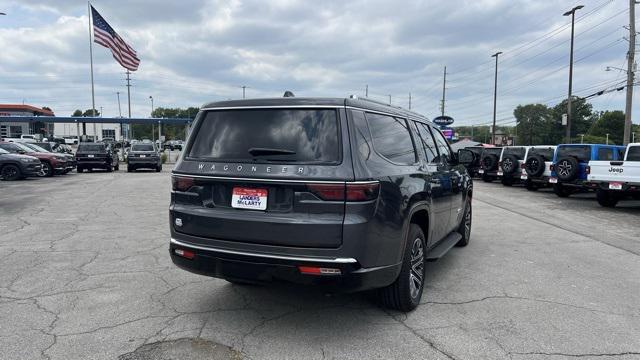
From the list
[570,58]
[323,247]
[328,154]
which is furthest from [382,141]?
A: [570,58]

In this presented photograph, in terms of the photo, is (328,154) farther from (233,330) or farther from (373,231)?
(233,330)

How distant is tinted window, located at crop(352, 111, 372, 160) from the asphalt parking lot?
3.77 feet

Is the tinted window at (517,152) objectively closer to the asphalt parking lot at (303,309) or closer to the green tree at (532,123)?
the asphalt parking lot at (303,309)

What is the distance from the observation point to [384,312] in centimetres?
429

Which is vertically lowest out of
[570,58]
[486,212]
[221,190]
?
[486,212]

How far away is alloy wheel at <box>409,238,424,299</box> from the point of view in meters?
4.26

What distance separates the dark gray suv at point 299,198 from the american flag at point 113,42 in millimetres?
32935

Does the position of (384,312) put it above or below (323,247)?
below

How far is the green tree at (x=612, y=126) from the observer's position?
108 meters

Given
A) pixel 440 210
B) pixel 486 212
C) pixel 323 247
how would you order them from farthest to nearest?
1. pixel 486 212
2. pixel 440 210
3. pixel 323 247

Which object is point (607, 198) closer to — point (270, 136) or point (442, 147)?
point (442, 147)

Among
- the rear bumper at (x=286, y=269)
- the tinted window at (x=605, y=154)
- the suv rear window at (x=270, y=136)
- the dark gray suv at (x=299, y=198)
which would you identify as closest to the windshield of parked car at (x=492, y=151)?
the tinted window at (x=605, y=154)

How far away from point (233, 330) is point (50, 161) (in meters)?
21.4

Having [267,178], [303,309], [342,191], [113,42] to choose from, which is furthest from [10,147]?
[342,191]
